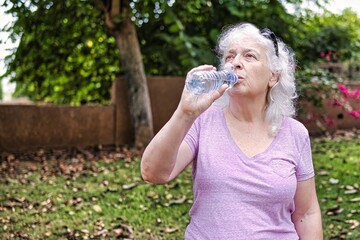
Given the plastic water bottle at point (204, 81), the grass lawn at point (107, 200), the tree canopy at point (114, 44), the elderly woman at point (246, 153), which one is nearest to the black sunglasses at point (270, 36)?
the elderly woman at point (246, 153)

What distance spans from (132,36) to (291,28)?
3235 millimetres

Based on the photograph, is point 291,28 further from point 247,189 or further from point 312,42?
point 247,189

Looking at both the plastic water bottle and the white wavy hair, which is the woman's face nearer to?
the white wavy hair

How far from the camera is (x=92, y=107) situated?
808 cm

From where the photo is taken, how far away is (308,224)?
235 cm

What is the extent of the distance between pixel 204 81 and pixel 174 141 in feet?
0.75

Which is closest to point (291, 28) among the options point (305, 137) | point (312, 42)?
point (312, 42)

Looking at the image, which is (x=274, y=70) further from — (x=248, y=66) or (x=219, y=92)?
(x=219, y=92)

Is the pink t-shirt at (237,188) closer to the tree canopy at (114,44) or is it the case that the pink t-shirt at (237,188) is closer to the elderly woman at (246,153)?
the elderly woman at (246,153)

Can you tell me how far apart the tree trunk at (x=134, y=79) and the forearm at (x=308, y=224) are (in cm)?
577

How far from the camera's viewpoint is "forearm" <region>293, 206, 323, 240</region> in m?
2.34

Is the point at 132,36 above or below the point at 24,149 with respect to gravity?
above

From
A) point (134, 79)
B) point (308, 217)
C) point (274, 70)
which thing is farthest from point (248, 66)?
point (134, 79)

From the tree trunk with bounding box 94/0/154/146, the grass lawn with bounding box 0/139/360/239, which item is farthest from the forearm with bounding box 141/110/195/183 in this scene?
the tree trunk with bounding box 94/0/154/146
